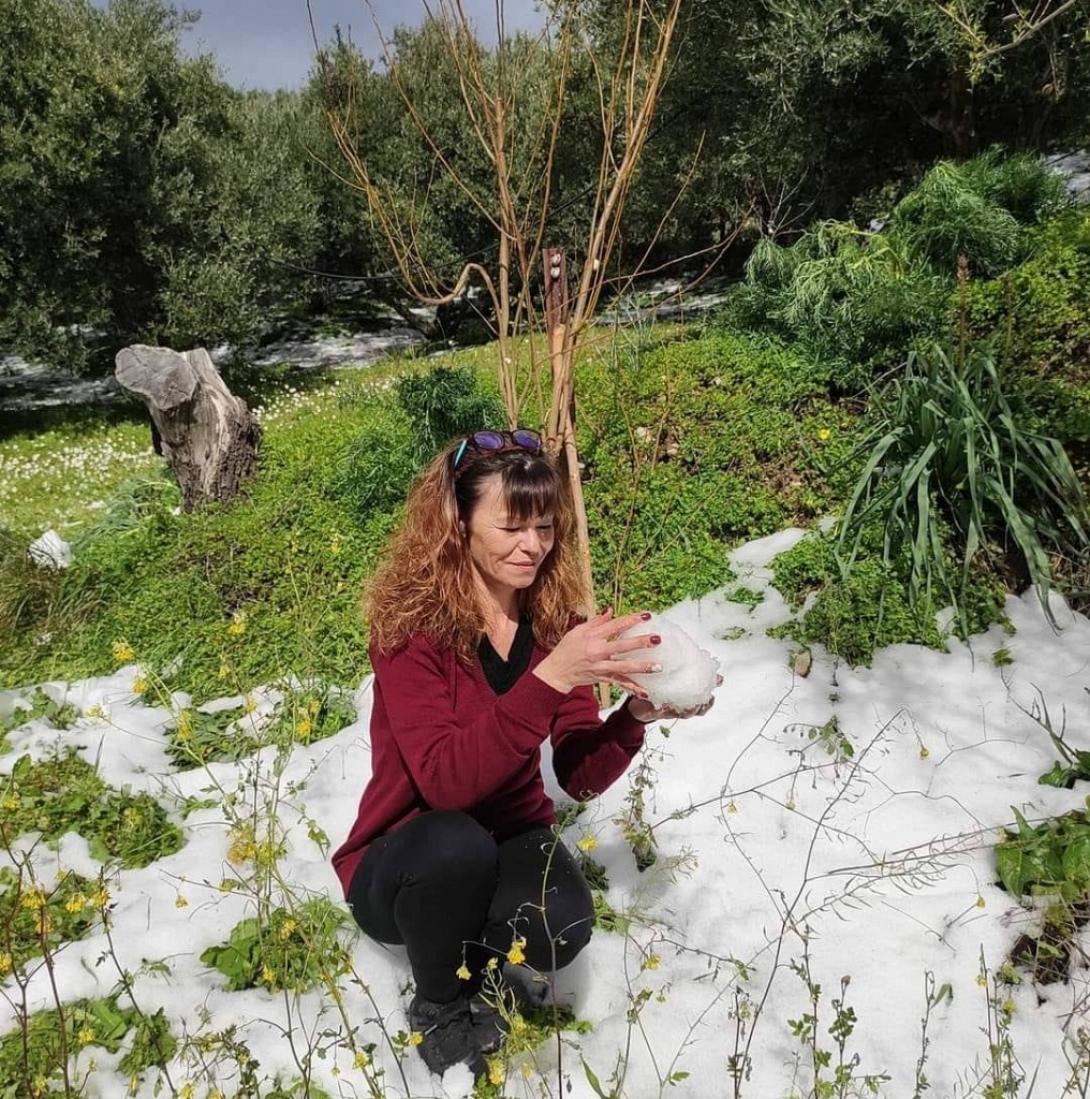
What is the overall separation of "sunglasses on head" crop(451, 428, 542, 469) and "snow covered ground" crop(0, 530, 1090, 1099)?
118 centimetres

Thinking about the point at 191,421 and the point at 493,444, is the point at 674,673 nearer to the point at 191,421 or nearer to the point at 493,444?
the point at 493,444

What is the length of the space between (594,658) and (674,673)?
22 cm

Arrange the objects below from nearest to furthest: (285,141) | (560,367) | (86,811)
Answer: (560,367), (86,811), (285,141)

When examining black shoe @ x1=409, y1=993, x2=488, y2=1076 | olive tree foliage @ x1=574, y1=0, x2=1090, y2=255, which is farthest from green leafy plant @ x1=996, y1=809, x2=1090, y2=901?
olive tree foliage @ x1=574, y1=0, x2=1090, y2=255

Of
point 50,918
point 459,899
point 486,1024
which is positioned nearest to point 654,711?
point 459,899

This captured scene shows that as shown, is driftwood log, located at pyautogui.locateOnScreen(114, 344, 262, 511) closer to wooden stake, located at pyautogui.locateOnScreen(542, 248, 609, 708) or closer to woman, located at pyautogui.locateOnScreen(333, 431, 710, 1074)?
wooden stake, located at pyautogui.locateOnScreen(542, 248, 609, 708)

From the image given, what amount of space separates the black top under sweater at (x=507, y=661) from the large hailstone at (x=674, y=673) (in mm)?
425

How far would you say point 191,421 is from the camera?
4855 mm

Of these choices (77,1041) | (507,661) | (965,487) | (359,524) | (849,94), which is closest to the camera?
(77,1041)

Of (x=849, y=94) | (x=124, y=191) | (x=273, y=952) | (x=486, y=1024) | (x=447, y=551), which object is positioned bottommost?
(x=486, y=1024)

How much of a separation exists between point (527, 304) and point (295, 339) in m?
14.3

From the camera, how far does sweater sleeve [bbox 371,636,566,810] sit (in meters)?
1.61

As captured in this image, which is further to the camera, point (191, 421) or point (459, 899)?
point (191, 421)

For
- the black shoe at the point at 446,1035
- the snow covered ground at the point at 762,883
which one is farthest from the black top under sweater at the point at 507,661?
the black shoe at the point at 446,1035
